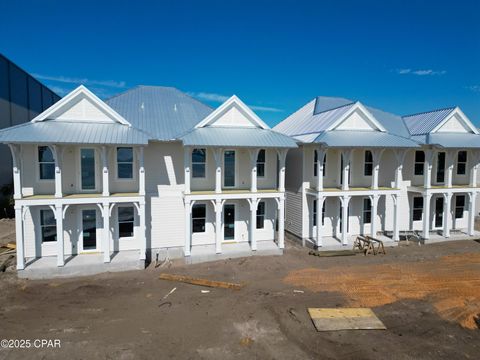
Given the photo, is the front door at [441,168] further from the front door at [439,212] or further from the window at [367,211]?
the window at [367,211]

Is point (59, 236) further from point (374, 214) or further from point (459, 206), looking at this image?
point (459, 206)

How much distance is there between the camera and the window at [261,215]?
18417mm

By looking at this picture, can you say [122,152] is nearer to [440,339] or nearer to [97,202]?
[97,202]

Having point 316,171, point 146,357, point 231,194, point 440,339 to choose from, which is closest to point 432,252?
point 316,171

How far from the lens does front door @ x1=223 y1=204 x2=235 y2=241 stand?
58.7ft

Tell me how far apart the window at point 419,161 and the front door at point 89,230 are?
1950 cm

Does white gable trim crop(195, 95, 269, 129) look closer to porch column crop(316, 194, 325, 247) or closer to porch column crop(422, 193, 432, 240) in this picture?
porch column crop(316, 194, 325, 247)

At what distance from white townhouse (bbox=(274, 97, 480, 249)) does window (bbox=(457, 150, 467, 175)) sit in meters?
0.04

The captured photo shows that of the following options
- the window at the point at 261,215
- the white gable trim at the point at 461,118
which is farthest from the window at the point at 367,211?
the window at the point at 261,215

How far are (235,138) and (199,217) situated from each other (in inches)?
187

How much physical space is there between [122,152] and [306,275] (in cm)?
1052

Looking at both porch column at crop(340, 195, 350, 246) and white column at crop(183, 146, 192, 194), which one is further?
porch column at crop(340, 195, 350, 246)

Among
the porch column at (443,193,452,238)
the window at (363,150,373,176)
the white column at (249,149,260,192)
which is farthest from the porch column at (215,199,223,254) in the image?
the porch column at (443,193,452,238)

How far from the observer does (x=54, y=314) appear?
10656 millimetres
